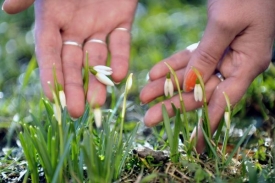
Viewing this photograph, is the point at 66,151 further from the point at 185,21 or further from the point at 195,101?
the point at 185,21

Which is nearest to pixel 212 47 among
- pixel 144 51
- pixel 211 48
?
pixel 211 48

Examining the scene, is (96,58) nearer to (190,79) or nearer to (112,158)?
(190,79)

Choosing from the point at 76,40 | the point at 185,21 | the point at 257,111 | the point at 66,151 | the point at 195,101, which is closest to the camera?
the point at 66,151

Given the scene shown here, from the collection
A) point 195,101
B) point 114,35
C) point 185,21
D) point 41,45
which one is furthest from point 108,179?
point 185,21

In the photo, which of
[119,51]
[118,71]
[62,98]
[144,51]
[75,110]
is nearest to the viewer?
[62,98]

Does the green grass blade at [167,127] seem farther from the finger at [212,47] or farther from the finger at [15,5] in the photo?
the finger at [15,5]

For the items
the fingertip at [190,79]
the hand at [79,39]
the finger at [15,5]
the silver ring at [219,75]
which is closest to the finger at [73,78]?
the hand at [79,39]
